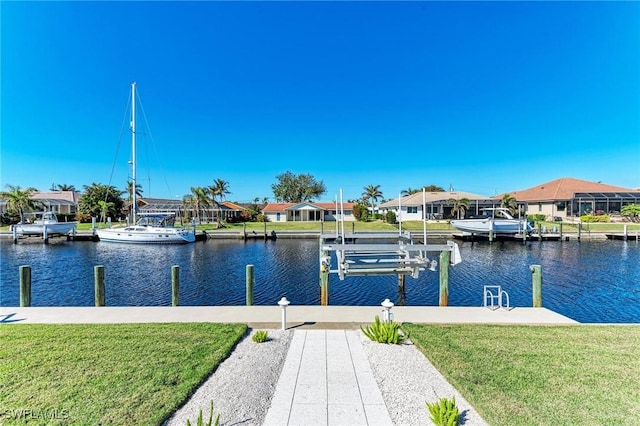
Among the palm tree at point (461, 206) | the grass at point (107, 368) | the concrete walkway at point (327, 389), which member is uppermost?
the palm tree at point (461, 206)

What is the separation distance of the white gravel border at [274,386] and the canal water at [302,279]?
21.9 ft

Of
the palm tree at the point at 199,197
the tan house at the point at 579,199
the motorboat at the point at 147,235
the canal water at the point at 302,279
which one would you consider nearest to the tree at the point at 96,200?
the palm tree at the point at 199,197

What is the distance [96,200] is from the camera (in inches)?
2309

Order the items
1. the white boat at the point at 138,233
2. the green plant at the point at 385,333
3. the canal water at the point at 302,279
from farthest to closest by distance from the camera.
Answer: the white boat at the point at 138,233 < the canal water at the point at 302,279 < the green plant at the point at 385,333

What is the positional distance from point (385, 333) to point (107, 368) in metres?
4.96

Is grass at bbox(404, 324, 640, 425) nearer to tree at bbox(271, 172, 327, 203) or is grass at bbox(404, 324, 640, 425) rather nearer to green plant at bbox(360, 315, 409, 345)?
green plant at bbox(360, 315, 409, 345)

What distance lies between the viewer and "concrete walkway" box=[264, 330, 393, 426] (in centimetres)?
419

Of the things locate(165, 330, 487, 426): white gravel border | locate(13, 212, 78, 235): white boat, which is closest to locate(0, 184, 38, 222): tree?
locate(13, 212, 78, 235): white boat

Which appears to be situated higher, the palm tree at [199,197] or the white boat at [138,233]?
the palm tree at [199,197]

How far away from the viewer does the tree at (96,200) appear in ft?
188

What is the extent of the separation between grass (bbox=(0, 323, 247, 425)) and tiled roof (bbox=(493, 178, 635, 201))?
57547mm

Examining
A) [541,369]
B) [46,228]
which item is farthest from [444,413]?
[46,228]

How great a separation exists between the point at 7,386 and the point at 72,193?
3048 inches

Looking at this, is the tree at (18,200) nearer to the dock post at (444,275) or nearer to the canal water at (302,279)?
the canal water at (302,279)
